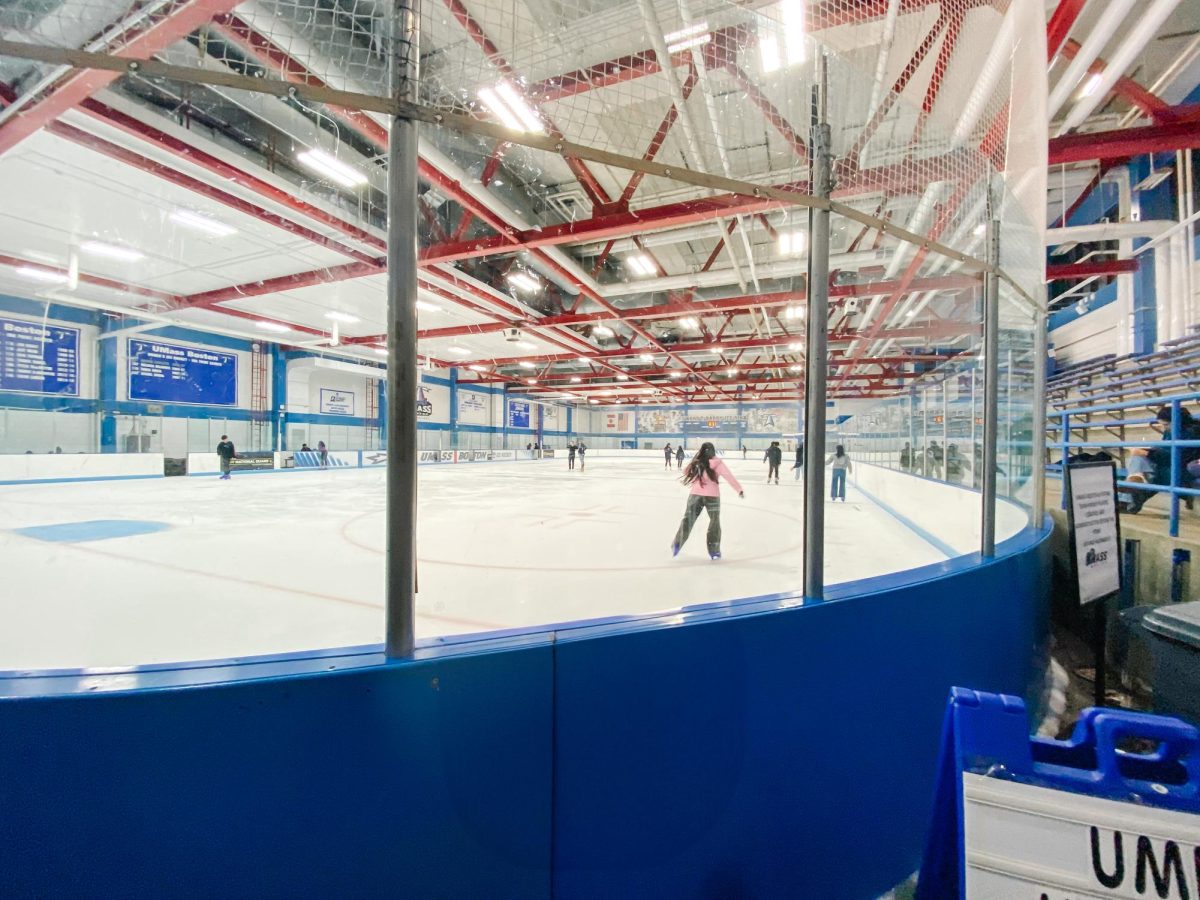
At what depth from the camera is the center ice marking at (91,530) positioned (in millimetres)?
5273

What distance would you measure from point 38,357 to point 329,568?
4.27 meters

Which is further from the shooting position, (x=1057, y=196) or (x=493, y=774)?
(x=1057, y=196)

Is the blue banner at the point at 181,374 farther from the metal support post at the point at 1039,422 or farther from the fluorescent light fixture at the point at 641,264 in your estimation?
the metal support post at the point at 1039,422

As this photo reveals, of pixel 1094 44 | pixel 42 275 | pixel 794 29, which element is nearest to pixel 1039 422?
pixel 794 29

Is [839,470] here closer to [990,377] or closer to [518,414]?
[990,377]

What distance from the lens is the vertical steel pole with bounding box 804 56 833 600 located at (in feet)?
5.34

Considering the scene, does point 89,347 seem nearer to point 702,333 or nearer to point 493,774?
point 493,774

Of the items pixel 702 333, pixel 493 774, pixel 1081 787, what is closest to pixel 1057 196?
pixel 702 333

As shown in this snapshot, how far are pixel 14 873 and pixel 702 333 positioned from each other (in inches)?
580

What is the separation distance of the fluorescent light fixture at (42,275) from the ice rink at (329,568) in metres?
2.86

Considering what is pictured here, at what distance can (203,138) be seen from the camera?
4.79 meters

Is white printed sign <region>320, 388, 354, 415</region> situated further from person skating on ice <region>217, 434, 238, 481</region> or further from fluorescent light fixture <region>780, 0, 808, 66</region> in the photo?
fluorescent light fixture <region>780, 0, 808, 66</region>

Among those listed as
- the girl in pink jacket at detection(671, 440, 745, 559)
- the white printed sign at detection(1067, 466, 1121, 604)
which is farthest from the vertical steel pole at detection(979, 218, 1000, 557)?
the girl in pink jacket at detection(671, 440, 745, 559)

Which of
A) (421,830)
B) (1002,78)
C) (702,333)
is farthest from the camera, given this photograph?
(702,333)
